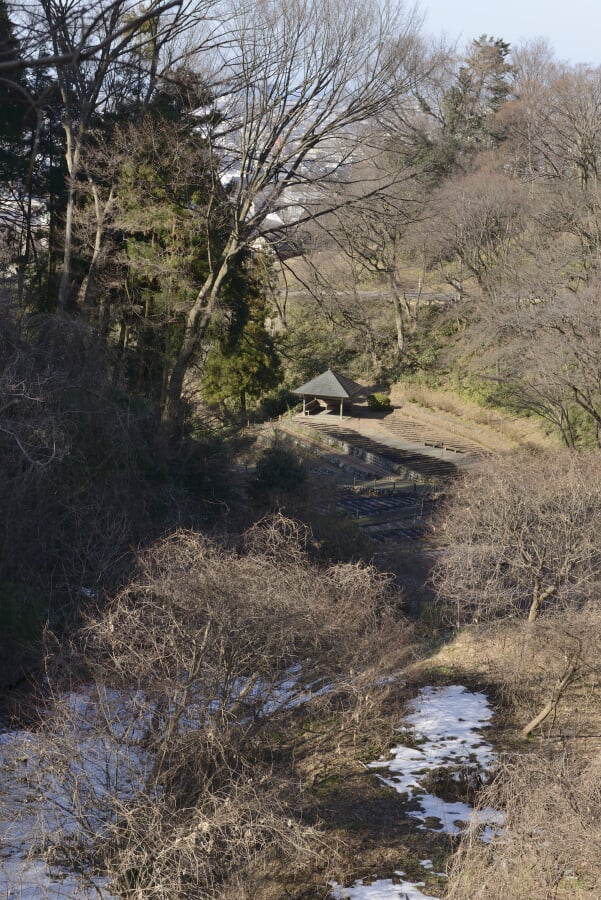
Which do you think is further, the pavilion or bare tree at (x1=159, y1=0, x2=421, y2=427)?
the pavilion

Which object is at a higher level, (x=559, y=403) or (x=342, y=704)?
(x=559, y=403)

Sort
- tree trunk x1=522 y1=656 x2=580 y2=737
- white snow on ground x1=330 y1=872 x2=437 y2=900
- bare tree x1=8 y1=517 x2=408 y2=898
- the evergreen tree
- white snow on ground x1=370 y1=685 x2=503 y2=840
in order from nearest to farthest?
bare tree x1=8 y1=517 x2=408 y2=898, white snow on ground x1=330 y1=872 x2=437 y2=900, white snow on ground x1=370 y1=685 x2=503 y2=840, tree trunk x1=522 y1=656 x2=580 y2=737, the evergreen tree

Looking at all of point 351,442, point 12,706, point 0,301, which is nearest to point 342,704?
point 12,706

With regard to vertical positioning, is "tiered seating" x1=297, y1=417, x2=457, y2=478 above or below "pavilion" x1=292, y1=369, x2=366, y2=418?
below

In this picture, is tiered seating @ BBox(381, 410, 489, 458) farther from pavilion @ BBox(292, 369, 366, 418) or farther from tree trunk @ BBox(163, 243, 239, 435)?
tree trunk @ BBox(163, 243, 239, 435)

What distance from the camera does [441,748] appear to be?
38.5 feet

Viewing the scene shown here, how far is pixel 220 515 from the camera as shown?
17578 mm

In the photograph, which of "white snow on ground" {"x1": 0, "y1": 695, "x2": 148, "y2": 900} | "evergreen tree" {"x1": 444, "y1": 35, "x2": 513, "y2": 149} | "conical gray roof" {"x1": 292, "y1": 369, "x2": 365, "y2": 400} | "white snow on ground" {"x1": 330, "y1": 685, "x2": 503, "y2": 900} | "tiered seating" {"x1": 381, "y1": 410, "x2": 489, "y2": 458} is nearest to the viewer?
"white snow on ground" {"x1": 0, "y1": 695, "x2": 148, "y2": 900}

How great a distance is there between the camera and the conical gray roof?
33656 millimetres

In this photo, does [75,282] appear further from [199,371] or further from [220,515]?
[220,515]

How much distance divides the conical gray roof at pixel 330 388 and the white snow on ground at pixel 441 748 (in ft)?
68.2

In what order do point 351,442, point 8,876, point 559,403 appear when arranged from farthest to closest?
1. point 351,442
2. point 559,403
3. point 8,876

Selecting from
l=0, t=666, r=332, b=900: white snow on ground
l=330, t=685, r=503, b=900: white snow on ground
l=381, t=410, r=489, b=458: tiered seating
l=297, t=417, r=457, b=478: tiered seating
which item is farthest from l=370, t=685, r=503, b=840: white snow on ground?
l=381, t=410, r=489, b=458: tiered seating

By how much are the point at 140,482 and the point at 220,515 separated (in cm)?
224
